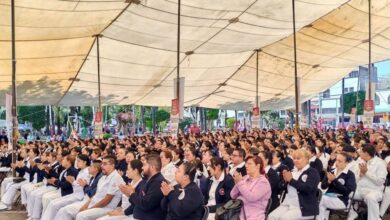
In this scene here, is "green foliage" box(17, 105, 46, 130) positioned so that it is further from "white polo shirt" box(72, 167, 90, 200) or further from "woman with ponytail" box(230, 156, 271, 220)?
"woman with ponytail" box(230, 156, 271, 220)

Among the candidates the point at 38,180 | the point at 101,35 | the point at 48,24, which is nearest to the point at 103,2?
the point at 48,24

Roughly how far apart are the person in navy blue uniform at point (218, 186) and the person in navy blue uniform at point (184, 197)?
4.11ft

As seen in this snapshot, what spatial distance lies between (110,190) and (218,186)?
1.62 metres

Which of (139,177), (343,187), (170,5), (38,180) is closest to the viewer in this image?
(139,177)

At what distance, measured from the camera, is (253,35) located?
19.9m

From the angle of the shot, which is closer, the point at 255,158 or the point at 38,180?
the point at 255,158

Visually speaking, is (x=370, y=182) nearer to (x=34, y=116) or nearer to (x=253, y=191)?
(x=253, y=191)

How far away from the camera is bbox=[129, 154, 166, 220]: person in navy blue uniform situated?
5.78 metres

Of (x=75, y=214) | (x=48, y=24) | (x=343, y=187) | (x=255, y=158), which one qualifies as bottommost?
(x=75, y=214)

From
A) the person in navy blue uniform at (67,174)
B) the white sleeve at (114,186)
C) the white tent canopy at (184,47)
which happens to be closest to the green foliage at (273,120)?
the white tent canopy at (184,47)

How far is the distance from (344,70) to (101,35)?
1806cm

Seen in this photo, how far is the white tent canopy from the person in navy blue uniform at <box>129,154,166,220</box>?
27.9 ft

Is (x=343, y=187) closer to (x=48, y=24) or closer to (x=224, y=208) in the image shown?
(x=224, y=208)

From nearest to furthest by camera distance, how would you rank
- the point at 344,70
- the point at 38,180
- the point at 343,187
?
the point at 343,187 < the point at 38,180 < the point at 344,70
